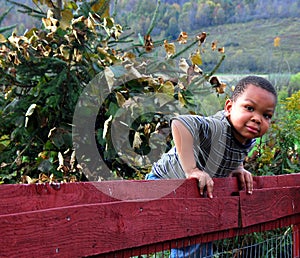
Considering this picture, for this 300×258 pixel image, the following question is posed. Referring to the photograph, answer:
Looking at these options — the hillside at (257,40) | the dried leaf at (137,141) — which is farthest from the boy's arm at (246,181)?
the hillside at (257,40)

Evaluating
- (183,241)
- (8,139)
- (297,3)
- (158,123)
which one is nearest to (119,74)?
(158,123)

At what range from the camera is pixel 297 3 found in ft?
72.5

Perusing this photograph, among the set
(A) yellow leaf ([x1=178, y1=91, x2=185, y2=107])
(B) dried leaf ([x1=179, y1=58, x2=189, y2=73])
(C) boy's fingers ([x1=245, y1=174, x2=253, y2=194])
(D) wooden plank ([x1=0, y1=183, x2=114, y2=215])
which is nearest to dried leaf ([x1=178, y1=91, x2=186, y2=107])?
(A) yellow leaf ([x1=178, y1=91, x2=185, y2=107])

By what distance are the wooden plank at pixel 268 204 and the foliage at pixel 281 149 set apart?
5.16ft

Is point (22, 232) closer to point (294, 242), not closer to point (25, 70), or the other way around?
point (294, 242)

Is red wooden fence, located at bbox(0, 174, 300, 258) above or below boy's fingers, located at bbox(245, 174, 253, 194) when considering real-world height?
below

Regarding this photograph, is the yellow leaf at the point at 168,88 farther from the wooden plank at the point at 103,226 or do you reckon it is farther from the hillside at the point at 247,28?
the hillside at the point at 247,28

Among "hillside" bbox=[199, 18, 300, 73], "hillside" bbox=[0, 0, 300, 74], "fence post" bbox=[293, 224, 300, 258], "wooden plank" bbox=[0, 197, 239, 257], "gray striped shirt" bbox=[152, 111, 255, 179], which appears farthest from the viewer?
"hillside" bbox=[199, 18, 300, 73]

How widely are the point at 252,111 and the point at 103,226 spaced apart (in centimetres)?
107

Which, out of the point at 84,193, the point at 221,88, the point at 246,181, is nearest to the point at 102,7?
the point at 221,88

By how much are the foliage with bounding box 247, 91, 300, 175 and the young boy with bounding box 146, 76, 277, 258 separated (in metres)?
1.57

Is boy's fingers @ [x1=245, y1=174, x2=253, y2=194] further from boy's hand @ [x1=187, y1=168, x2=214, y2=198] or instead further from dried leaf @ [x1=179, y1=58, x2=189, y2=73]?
dried leaf @ [x1=179, y1=58, x2=189, y2=73]

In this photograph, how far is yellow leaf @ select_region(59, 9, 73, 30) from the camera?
3.38 metres

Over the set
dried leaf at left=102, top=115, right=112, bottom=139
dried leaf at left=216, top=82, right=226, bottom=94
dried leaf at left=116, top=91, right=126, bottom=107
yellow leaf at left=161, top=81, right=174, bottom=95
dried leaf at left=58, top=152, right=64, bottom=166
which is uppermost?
dried leaf at left=216, top=82, right=226, bottom=94
